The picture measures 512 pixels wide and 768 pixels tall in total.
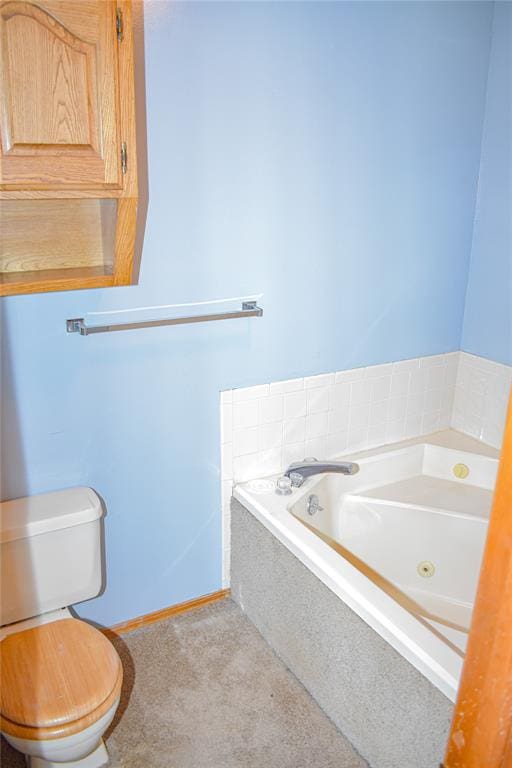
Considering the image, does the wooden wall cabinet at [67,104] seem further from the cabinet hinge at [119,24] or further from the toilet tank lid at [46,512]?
the toilet tank lid at [46,512]

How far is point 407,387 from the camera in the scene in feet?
9.04

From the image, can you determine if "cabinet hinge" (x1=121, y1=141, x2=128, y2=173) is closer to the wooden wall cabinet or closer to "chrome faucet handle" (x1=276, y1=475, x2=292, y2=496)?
the wooden wall cabinet

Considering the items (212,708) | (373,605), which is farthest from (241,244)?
(212,708)

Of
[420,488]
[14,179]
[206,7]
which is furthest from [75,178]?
[420,488]

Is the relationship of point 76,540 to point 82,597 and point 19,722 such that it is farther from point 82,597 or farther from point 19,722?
point 19,722

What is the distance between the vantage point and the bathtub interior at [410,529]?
2.40 meters

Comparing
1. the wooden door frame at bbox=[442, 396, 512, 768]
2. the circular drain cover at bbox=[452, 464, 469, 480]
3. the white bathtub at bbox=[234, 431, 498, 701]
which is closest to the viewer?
the wooden door frame at bbox=[442, 396, 512, 768]

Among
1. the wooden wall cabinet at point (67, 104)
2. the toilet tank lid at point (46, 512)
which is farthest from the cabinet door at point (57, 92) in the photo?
the toilet tank lid at point (46, 512)

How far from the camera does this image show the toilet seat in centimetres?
156

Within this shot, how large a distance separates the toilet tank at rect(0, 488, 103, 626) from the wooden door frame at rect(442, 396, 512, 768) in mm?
1340

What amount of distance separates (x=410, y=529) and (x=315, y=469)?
483mm

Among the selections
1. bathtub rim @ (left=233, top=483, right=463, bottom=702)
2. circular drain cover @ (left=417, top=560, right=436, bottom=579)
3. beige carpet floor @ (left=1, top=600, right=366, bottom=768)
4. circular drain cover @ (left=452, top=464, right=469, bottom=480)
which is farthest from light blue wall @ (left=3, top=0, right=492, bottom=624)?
circular drain cover @ (left=417, top=560, right=436, bottom=579)

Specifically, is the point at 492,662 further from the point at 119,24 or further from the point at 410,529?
the point at 410,529

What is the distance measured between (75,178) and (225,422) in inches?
42.1
